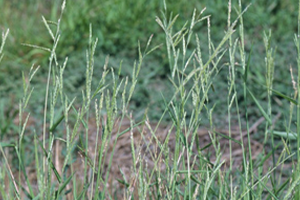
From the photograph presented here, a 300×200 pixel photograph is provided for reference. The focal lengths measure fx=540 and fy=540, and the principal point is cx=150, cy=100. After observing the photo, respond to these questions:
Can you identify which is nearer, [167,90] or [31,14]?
[167,90]

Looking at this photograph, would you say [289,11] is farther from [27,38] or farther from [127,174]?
[127,174]

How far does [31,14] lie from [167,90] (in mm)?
1874

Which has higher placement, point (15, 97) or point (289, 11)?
point (289, 11)

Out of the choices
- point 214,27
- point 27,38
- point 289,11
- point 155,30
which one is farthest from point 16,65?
point 289,11

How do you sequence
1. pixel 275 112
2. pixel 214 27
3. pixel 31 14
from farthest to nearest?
pixel 31 14, pixel 214 27, pixel 275 112

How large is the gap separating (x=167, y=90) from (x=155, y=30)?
2.45 ft

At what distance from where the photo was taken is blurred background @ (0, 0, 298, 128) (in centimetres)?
347

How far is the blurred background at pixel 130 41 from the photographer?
3.47 m

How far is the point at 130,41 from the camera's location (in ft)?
13.0

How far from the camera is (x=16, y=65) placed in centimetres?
381

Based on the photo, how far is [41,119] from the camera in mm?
3199

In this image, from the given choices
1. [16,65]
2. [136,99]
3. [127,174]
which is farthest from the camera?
[16,65]

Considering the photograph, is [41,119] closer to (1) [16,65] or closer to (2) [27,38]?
(1) [16,65]

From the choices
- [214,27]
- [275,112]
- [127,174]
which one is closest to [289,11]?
[214,27]
